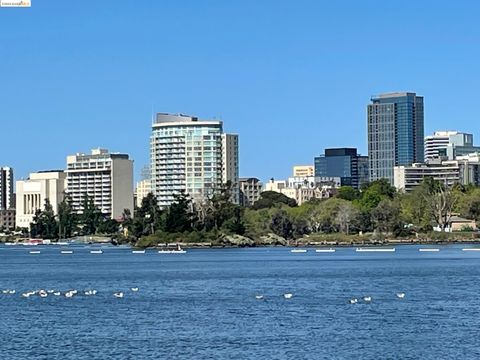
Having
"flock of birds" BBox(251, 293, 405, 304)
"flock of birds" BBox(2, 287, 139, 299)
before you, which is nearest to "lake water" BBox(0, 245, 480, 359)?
"flock of birds" BBox(251, 293, 405, 304)

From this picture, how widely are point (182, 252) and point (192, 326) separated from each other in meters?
128

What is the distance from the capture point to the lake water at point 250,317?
5075 cm

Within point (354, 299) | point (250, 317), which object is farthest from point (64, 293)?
point (250, 317)

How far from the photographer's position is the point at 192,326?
59.4 metres

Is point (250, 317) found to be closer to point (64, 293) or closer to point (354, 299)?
point (354, 299)

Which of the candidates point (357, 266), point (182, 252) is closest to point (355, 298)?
point (357, 266)

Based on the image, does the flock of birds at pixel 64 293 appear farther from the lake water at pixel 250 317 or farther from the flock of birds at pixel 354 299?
the flock of birds at pixel 354 299

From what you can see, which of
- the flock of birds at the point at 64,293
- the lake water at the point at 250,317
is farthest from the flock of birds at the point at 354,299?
the flock of birds at the point at 64,293

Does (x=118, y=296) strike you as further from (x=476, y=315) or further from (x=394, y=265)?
(x=394, y=265)

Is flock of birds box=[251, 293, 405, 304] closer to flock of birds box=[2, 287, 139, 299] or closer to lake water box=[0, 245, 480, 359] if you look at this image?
lake water box=[0, 245, 480, 359]

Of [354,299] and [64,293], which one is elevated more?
[354,299]

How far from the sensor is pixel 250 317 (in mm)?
63312

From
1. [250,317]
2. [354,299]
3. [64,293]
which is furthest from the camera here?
[64,293]

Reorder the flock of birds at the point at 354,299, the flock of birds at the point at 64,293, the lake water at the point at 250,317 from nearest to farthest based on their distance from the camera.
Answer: the lake water at the point at 250,317 → the flock of birds at the point at 354,299 → the flock of birds at the point at 64,293
